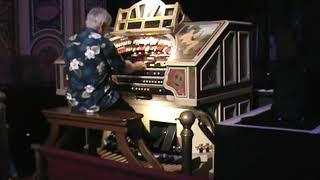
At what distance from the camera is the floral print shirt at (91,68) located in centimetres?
360

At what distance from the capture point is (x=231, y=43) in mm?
3947

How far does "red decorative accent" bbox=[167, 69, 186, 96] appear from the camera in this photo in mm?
3494

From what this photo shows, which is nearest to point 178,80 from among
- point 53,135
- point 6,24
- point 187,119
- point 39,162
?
point 187,119

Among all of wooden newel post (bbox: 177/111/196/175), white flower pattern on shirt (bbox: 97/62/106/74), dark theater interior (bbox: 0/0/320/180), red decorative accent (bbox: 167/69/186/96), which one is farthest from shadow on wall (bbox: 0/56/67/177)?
wooden newel post (bbox: 177/111/196/175)

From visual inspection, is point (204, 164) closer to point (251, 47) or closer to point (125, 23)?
point (251, 47)

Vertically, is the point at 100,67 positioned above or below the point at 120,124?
above

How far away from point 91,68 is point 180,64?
700 millimetres

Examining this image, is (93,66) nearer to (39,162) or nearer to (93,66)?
(93,66)

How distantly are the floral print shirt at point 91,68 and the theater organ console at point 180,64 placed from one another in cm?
30

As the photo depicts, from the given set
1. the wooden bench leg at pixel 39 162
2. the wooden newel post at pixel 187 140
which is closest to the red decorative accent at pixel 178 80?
the wooden newel post at pixel 187 140

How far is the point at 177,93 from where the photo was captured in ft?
11.6

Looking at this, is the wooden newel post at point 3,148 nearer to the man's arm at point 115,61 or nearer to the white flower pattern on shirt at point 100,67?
the white flower pattern on shirt at point 100,67

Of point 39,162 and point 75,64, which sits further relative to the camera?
point 75,64

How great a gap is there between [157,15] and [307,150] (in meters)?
2.56
